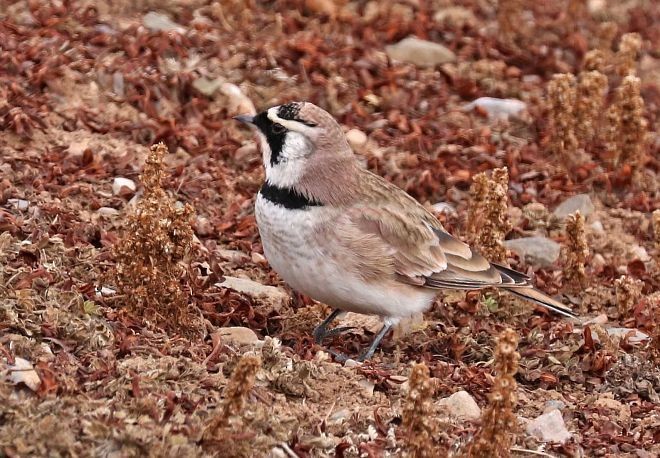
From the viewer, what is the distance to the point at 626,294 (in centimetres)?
798

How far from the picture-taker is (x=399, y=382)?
661 cm

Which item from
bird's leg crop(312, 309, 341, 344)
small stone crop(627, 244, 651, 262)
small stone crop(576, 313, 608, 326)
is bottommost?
small stone crop(627, 244, 651, 262)

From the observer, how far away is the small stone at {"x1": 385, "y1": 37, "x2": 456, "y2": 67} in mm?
11227

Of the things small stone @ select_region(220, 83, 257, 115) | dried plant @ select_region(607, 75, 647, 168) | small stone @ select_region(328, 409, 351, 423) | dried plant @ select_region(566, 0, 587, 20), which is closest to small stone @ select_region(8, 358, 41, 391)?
small stone @ select_region(328, 409, 351, 423)

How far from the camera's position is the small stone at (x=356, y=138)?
9.84 meters

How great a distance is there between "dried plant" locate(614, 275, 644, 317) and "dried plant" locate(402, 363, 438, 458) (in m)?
2.92

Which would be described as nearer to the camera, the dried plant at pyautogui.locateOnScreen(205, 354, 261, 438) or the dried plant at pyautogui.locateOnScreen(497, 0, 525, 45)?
the dried plant at pyautogui.locateOnScreen(205, 354, 261, 438)

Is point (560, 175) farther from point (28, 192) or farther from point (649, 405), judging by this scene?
point (28, 192)

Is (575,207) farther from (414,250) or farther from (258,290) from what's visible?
(258,290)

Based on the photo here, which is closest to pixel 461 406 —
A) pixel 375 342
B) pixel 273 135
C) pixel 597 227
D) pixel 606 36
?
pixel 375 342

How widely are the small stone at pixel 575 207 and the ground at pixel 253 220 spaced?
10cm

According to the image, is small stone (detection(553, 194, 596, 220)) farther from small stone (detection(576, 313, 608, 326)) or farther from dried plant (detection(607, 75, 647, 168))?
small stone (detection(576, 313, 608, 326))

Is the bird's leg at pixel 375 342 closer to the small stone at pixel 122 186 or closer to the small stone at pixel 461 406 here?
the small stone at pixel 461 406

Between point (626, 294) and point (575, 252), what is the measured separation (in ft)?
1.53
